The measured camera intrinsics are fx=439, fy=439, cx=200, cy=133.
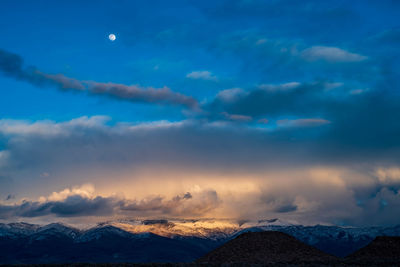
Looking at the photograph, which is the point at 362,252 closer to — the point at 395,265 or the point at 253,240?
the point at 253,240

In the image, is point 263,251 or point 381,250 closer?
point 263,251

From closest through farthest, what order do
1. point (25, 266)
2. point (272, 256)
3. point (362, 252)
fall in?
1. point (25, 266)
2. point (272, 256)
3. point (362, 252)

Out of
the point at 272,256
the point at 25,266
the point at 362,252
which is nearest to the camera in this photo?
the point at 25,266

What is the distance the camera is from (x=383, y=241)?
124m

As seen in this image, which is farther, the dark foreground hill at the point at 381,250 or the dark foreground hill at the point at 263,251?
the dark foreground hill at the point at 381,250

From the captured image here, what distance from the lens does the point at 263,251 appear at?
11144cm

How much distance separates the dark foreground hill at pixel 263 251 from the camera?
104 metres

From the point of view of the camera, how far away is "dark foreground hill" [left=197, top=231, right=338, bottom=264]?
104 meters

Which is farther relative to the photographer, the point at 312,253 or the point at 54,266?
the point at 312,253

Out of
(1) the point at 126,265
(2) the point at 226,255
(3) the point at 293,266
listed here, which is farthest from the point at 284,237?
(1) the point at 126,265

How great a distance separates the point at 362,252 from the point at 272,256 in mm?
28398

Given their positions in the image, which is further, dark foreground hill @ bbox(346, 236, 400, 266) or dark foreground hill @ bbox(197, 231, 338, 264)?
dark foreground hill @ bbox(346, 236, 400, 266)

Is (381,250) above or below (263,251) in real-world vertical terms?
below

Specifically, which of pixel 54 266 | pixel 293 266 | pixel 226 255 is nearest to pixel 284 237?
pixel 226 255
